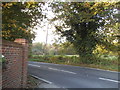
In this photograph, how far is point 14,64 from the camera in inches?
151

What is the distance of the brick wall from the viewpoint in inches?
134

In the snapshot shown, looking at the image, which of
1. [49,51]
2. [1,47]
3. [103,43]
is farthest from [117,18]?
[49,51]

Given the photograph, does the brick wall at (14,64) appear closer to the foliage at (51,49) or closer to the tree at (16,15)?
the tree at (16,15)

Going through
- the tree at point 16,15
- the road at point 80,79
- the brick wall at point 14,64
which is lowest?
the road at point 80,79

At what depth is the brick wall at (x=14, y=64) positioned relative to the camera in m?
3.41

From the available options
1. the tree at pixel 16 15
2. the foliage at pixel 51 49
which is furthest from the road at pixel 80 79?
the foliage at pixel 51 49

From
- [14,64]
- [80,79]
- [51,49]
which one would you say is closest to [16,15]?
[14,64]

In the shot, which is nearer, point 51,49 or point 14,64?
point 14,64

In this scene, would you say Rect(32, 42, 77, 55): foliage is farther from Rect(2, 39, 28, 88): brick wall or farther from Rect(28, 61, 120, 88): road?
Rect(2, 39, 28, 88): brick wall

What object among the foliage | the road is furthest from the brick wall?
the foliage

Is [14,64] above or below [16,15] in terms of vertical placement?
below

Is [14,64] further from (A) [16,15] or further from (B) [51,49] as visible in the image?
(B) [51,49]

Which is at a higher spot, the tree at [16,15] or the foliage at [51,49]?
the tree at [16,15]

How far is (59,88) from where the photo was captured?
5.00 meters
